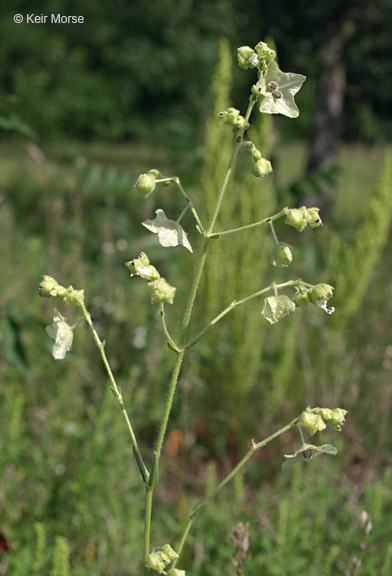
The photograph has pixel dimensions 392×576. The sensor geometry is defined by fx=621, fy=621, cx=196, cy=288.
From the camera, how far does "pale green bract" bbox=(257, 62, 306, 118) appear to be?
0.89 m

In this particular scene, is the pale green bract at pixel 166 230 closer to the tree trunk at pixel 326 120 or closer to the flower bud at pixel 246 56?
the flower bud at pixel 246 56

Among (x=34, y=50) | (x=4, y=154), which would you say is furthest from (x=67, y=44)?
(x=4, y=154)

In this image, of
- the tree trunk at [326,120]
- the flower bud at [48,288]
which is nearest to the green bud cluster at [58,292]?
the flower bud at [48,288]

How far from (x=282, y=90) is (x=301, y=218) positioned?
A: 20cm

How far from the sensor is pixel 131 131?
61.8 ft

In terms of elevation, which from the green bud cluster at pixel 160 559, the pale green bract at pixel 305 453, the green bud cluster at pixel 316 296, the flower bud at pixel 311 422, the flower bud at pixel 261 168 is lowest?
the green bud cluster at pixel 160 559

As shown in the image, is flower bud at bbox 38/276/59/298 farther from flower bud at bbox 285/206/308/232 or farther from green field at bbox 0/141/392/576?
green field at bbox 0/141/392/576

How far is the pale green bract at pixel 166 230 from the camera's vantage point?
0.89 m

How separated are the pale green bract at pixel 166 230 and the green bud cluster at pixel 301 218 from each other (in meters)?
0.15

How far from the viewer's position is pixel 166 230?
904 mm

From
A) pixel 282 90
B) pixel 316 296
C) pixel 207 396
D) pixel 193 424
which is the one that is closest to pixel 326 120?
pixel 207 396

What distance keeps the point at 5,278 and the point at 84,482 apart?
1989mm

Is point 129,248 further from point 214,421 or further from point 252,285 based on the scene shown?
point 214,421

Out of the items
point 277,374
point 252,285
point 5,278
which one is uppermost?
point 252,285
